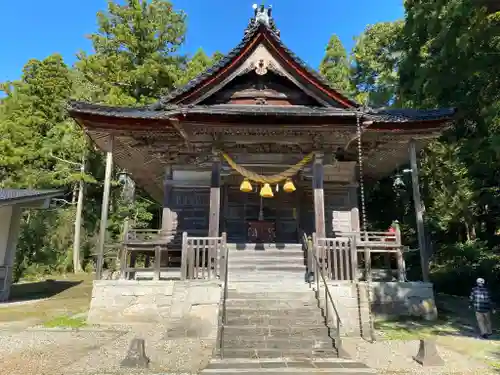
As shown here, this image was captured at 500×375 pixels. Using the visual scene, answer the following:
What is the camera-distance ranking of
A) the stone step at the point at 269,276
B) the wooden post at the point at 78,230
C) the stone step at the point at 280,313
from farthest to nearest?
the wooden post at the point at 78,230 → the stone step at the point at 269,276 → the stone step at the point at 280,313

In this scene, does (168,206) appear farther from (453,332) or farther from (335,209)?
(453,332)

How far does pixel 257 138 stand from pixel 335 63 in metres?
22.8

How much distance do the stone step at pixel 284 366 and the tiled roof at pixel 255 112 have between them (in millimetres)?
6320

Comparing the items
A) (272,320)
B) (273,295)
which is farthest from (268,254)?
(272,320)

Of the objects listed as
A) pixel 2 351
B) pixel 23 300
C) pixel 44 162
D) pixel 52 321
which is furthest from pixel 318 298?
pixel 44 162

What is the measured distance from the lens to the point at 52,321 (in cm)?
993

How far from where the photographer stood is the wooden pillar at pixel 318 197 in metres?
10.0

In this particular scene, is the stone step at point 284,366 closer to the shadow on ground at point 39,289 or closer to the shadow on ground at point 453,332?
the shadow on ground at point 453,332

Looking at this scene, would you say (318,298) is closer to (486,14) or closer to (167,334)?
(167,334)

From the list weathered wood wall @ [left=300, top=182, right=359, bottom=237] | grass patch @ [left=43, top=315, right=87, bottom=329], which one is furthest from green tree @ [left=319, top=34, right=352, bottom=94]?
grass patch @ [left=43, top=315, right=87, bottom=329]

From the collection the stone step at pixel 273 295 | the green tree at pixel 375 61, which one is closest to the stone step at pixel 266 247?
the stone step at pixel 273 295

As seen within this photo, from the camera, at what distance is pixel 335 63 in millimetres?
30562

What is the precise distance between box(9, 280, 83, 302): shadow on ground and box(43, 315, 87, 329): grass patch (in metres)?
5.76

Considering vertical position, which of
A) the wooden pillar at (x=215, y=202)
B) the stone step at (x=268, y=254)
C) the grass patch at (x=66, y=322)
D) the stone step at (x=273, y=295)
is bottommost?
the grass patch at (x=66, y=322)
